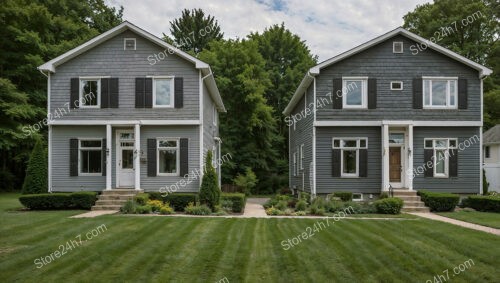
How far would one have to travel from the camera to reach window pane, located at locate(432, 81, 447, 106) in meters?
17.9

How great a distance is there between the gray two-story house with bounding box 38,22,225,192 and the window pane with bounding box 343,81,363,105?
623 cm

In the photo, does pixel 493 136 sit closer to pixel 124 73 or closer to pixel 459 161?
pixel 459 161

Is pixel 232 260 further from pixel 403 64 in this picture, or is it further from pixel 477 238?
pixel 403 64

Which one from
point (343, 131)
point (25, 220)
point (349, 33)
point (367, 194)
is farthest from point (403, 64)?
point (25, 220)

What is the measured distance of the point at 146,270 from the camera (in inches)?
291

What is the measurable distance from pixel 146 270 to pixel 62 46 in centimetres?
2443

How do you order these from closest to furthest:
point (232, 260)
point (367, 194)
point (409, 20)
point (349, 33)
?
point (232, 260)
point (367, 194)
point (349, 33)
point (409, 20)

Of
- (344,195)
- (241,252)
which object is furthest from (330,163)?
(241,252)

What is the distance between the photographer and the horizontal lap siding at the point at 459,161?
17594 mm

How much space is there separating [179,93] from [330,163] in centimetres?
729

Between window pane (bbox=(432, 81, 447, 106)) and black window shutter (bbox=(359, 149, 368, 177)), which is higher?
window pane (bbox=(432, 81, 447, 106))

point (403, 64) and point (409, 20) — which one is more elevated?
point (409, 20)

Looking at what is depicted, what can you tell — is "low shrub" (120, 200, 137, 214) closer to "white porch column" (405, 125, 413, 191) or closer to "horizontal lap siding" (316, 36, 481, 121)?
"horizontal lap siding" (316, 36, 481, 121)

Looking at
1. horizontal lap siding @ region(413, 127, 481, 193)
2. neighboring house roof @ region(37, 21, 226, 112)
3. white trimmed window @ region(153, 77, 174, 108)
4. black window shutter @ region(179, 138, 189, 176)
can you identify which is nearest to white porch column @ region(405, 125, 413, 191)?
horizontal lap siding @ region(413, 127, 481, 193)
